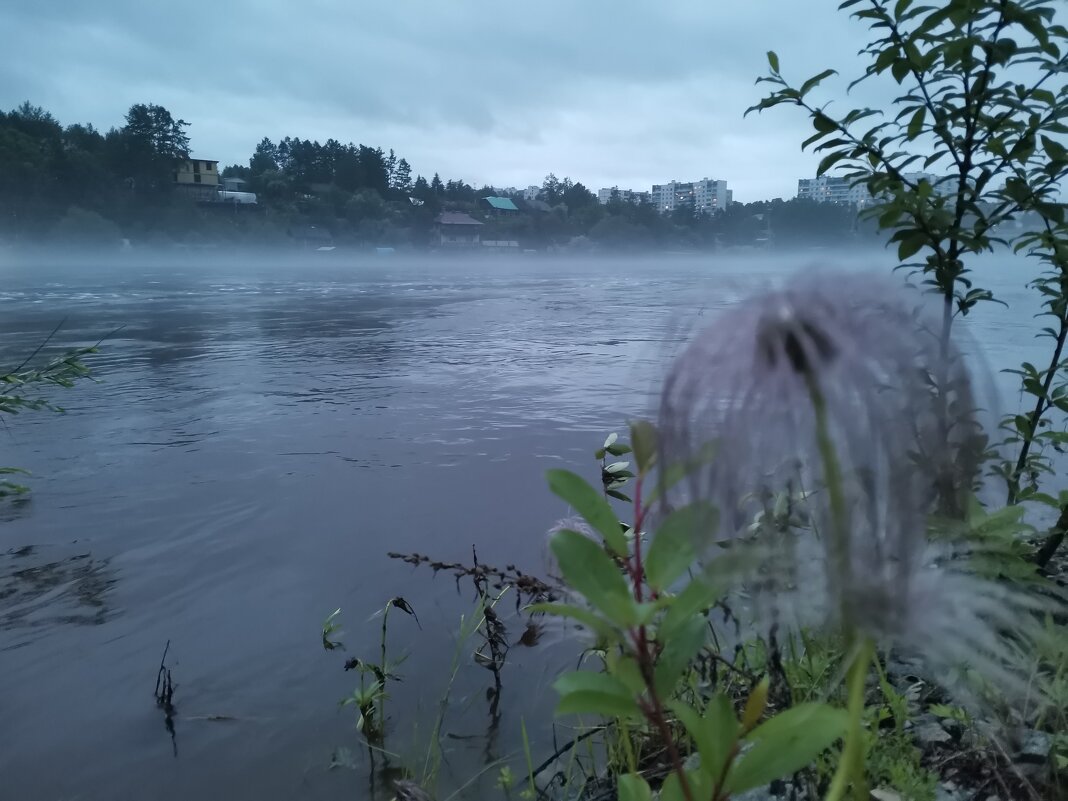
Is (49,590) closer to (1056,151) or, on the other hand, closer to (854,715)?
(854,715)

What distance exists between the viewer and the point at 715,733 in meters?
0.71

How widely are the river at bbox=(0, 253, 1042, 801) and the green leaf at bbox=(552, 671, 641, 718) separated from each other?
0.28 metres

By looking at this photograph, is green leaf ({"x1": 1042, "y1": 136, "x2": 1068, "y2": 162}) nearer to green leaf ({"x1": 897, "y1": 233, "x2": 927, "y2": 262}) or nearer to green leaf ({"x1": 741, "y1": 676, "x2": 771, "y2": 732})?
green leaf ({"x1": 897, "y1": 233, "x2": 927, "y2": 262})

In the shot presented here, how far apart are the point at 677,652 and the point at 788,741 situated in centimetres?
12

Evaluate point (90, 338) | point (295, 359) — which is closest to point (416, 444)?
point (295, 359)

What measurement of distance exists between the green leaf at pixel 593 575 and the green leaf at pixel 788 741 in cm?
17

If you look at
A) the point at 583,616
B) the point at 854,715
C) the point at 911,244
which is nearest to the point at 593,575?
the point at 583,616

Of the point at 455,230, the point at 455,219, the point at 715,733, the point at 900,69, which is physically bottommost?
the point at 715,733

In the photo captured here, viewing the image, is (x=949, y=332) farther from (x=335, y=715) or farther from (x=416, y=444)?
(x=416, y=444)

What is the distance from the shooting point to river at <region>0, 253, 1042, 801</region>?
2.65 m

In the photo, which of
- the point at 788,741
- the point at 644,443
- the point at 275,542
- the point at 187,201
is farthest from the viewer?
the point at 187,201

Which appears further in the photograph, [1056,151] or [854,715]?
[1056,151]

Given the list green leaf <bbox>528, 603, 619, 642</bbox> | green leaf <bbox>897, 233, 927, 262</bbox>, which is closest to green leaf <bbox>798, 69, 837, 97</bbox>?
green leaf <bbox>897, 233, 927, 262</bbox>

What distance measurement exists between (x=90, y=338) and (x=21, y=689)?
1096 cm
